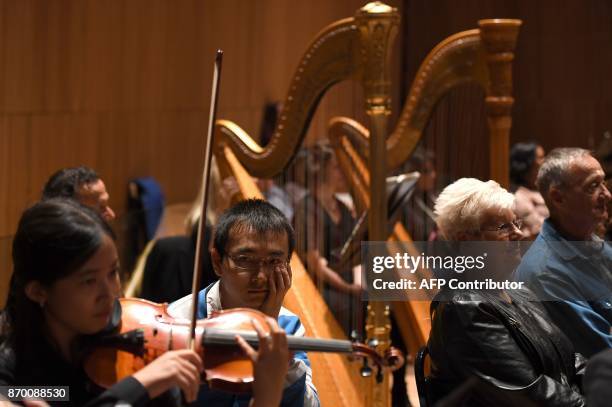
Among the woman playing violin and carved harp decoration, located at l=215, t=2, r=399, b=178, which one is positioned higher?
carved harp decoration, located at l=215, t=2, r=399, b=178

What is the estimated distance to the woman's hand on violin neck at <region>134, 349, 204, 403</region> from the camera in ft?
6.24

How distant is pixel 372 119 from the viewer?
3.90 meters

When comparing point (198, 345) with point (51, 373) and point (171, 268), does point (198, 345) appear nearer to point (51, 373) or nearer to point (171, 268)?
point (51, 373)

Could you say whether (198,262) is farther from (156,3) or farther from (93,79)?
(156,3)

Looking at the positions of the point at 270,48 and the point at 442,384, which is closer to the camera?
the point at 442,384

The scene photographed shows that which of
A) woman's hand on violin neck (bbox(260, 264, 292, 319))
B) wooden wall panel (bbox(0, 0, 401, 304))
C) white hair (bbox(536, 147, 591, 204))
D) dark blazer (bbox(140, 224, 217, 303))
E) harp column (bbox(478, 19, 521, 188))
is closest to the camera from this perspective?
woman's hand on violin neck (bbox(260, 264, 292, 319))

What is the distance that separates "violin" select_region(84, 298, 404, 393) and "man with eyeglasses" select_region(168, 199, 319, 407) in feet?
1.15

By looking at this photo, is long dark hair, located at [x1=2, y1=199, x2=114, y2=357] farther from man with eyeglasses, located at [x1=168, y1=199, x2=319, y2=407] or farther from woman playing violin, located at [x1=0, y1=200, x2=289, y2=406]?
man with eyeglasses, located at [x1=168, y1=199, x2=319, y2=407]

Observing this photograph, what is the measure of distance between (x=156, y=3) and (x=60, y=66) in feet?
3.66

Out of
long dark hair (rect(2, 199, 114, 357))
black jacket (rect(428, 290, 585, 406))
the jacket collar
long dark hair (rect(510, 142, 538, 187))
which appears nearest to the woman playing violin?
long dark hair (rect(2, 199, 114, 357))

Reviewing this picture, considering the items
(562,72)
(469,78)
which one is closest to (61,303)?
(469,78)

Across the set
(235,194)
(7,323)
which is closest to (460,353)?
(7,323)

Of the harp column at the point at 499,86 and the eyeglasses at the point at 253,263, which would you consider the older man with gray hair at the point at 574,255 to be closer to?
the harp column at the point at 499,86

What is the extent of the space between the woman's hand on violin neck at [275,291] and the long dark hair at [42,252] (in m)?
0.63
